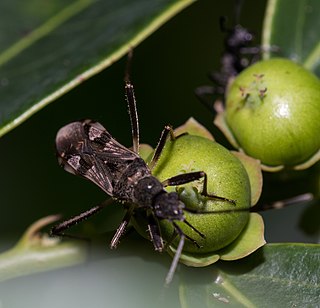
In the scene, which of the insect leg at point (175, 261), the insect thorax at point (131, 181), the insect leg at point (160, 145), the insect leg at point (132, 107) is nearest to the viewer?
the insect leg at point (175, 261)

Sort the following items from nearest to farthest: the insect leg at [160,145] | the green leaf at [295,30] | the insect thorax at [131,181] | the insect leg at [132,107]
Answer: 1. the insect leg at [160,145]
2. the insect thorax at [131,181]
3. the green leaf at [295,30]
4. the insect leg at [132,107]

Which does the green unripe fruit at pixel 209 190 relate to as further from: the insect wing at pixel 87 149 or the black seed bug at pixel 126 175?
the insect wing at pixel 87 149

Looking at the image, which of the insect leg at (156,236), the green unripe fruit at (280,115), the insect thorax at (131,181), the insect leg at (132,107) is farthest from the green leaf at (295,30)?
the insect leg at (156,236)

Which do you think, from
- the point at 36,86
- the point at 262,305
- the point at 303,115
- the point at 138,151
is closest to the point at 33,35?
the point at 36,86

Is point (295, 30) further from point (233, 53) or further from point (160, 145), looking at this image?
point (233, 53)

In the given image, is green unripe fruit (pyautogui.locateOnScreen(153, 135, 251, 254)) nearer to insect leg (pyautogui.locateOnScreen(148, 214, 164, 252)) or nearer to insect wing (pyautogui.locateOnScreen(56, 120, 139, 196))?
insect leg (pyautogui.locateOnScreen(148, 214, 164, 252))

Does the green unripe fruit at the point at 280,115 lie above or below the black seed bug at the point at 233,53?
above

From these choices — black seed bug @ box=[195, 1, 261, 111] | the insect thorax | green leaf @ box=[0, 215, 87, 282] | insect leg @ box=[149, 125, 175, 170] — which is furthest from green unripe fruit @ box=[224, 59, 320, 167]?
black seed bug @ box=[195, 1, 261, 111]
